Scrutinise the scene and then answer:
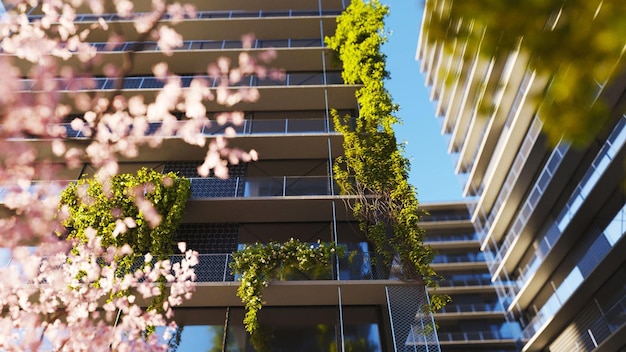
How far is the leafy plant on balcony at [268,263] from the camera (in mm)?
11320

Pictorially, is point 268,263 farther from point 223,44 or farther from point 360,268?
point 223,44

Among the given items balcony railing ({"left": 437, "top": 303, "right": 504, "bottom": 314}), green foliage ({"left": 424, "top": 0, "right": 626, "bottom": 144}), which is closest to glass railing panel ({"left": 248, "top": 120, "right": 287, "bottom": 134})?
green foliage ({"left": 424, "top": 0, "right": 626, "bottom": 144})

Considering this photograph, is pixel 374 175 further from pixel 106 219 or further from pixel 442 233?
pixel 442 233

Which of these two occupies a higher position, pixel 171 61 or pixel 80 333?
pixel 171 61

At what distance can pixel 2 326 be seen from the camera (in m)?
11.0

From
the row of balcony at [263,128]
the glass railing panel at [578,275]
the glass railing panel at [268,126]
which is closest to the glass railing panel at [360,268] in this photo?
the row of balcony at [263,128]

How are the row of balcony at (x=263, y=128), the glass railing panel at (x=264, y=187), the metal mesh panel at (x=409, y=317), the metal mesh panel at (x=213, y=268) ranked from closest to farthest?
the metal mesh panel at (x=409, y=317), the metal mesh panel at (x=213, y=268), the glass railing panel at (x=264, y=187), the row of balcony at (x=263, y=128)

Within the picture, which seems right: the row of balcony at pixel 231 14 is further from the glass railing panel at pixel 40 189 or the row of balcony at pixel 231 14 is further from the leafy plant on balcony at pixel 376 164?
the glass railing panel at pixel 40 189

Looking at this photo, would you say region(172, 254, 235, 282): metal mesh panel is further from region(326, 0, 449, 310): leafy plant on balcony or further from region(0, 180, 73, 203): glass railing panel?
region(0, 180, 73, 203): glass railing panel

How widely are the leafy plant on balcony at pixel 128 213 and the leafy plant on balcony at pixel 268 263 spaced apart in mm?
2380

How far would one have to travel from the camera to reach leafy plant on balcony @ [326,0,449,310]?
469 inches

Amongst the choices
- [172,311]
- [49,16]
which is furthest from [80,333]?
[49,16]

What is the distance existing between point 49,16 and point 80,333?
18.4 metres

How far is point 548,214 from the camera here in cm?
1978
